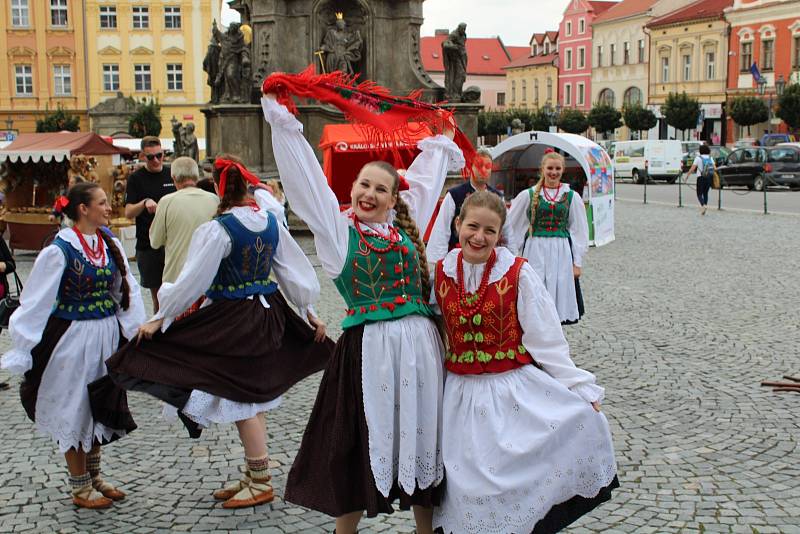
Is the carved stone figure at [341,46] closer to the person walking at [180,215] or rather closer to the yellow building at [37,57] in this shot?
the person walking at [180,215]

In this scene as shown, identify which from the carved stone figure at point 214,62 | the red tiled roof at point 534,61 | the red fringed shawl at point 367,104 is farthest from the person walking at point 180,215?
the red tiled roof at point 534,61

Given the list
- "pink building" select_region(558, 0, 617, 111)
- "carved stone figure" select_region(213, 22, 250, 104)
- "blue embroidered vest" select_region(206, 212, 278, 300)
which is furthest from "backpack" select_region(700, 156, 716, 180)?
"pink building" select_region(558, 0, 617, 111)

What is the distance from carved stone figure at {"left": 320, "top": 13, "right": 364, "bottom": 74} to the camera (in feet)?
60.6

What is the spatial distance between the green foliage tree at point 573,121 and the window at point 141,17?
28.1m

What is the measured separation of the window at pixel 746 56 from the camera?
61.9 meters

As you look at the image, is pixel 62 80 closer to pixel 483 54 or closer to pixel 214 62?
pixel 214 62

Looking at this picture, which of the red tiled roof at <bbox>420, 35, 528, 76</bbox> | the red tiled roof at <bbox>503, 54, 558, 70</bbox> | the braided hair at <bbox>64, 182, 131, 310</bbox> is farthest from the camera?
the red tiled roof at <bbox>420, 35, 528, 76</bbox>

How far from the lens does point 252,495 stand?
5055 millimetres

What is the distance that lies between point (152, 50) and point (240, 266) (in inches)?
2437

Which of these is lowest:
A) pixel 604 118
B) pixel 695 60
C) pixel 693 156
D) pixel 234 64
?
pixel 693 156

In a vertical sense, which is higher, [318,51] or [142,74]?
[142,74]

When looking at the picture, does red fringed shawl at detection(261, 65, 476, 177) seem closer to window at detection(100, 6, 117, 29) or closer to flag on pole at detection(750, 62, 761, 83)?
flag on pole at detection(750, 62, 761, 83)

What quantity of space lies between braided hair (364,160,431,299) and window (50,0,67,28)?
64369 mm

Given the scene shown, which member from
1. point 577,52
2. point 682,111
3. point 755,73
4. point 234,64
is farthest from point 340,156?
point 577,52
